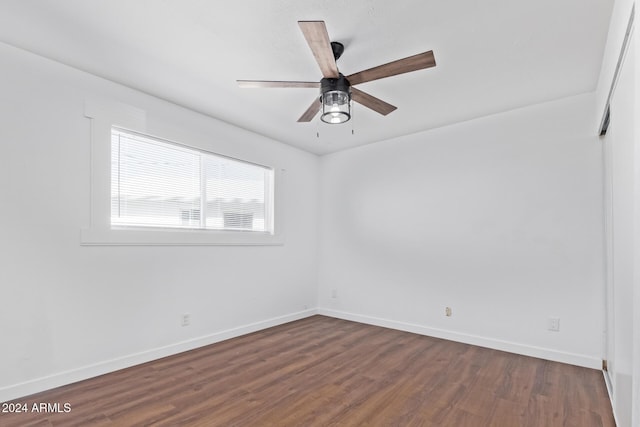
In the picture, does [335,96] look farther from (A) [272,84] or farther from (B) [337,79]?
(A) [272,84]

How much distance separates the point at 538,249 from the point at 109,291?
400 cm

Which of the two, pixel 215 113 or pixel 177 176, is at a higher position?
pixel 215 113

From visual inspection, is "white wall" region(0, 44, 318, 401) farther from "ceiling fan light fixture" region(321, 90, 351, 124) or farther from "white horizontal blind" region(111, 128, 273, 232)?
"ceiling fan light fixture" region(321, 90, 351, 124)

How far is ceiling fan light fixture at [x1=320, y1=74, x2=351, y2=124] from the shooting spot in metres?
2.24

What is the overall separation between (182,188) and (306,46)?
201 cm

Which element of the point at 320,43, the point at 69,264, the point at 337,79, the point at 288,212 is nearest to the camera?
the point at 320,43

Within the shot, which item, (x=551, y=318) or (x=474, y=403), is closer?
(x=474, y=403)

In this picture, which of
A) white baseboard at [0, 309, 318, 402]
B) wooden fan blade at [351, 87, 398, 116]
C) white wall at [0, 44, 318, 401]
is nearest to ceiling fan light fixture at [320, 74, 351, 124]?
wooden fan blade at [351, 87, 398, 116]

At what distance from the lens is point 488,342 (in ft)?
Result: 11.7

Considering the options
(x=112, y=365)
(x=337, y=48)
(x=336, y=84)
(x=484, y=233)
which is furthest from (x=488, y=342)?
(x=112, y=365)

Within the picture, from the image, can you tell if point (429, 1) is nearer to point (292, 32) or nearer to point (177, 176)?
point (292, 32)

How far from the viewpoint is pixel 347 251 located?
192 inches

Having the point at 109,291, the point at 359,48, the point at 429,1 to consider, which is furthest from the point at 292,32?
the point at 109,291

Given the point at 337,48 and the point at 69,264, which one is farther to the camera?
the point at 69,264
